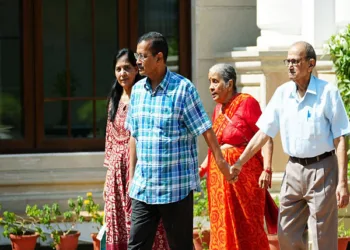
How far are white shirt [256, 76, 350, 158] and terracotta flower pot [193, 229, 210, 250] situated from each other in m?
2.04

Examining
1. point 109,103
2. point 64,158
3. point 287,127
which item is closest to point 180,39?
point 64,158

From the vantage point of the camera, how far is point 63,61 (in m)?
10.5

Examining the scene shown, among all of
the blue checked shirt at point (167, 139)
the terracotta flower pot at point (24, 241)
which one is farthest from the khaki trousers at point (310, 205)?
the terracotta flower pot at point (24, 241)

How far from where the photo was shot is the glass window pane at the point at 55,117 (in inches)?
414

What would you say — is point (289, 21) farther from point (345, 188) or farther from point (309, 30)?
point (345, 188)

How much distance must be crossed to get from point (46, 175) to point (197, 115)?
3.85m

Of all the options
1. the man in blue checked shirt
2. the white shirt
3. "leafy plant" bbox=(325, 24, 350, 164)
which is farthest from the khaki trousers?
"leafy plant" bbox=(325, 24, 350, 164)

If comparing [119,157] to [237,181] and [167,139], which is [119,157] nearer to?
[237,181]

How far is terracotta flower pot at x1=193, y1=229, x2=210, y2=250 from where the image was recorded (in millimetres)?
9000

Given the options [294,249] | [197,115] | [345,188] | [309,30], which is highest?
[309,30]

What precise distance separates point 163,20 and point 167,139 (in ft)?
13.8

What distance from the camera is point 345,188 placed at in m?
6.91

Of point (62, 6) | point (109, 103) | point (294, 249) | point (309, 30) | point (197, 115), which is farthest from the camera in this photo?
point (62, 6)

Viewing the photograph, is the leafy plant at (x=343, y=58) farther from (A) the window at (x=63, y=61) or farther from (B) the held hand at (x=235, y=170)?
(B) the held hand at (x=235, y=170)
